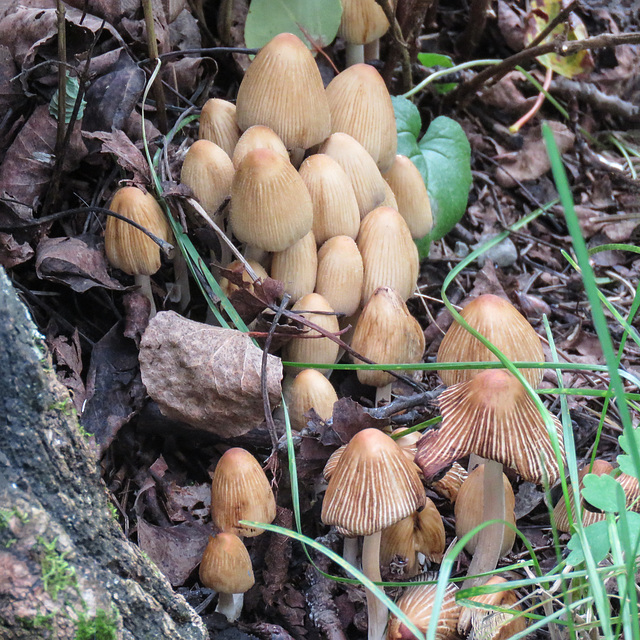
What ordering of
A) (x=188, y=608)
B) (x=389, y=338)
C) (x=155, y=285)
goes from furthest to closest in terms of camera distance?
(x=155, y=285)
(x=389, y=338)
(x=188, y=608)

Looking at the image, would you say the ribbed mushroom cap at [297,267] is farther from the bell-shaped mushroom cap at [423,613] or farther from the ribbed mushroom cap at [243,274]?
the bell-shaped mushroom cap at [423,613]

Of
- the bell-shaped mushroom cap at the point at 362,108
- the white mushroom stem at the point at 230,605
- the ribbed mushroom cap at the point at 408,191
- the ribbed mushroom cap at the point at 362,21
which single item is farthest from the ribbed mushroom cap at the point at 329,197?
the white mushroom stem at the point at 230,605

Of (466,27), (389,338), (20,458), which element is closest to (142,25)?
(389,338)

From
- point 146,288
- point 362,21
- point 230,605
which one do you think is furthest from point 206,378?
point 362,21

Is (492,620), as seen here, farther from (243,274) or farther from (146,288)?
(146,288)

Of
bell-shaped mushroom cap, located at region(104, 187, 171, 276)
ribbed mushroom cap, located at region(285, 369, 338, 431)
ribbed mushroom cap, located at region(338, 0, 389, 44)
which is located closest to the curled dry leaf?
ribbed mushroom cap, located at region(285, 369, 338, 431)

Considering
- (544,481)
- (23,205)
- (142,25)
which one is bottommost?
(544,481)

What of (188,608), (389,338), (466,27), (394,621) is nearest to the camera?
(188,608)

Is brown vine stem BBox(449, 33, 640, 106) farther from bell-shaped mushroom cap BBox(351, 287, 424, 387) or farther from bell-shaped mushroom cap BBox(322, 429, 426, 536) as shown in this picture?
bell-shaped mushroom cap BBox(322, 429, 426, 536)

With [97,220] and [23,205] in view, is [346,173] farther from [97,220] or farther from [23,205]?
[23,205]
